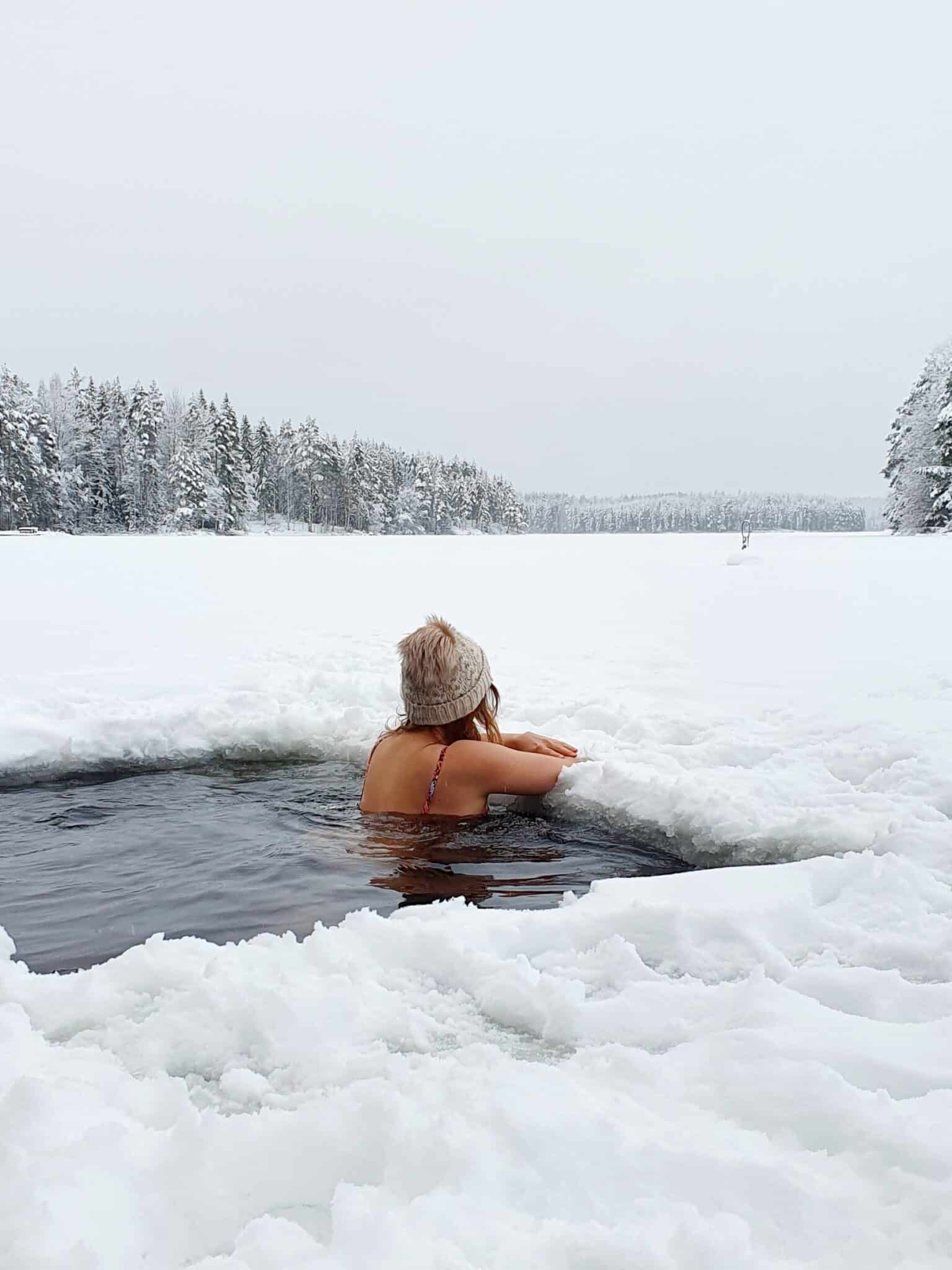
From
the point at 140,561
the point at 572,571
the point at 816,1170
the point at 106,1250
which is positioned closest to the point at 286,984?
the point at 106,1250

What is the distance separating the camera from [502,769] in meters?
4.00

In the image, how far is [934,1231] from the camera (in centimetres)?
129

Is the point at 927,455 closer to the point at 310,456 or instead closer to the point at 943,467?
the point at 943,467

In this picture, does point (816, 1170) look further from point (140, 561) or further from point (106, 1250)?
point (140, 561)

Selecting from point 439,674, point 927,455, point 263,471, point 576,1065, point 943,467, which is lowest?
point 576,1065

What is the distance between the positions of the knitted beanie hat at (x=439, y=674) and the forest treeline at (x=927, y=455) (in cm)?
3893

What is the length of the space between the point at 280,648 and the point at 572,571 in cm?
1415

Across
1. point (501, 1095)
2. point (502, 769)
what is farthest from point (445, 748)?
point (501, 1095)

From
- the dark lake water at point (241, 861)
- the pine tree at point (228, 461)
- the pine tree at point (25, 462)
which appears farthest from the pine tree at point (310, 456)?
the dark lake water at point (241, 861)

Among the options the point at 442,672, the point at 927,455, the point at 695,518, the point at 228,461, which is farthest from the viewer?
the point at 695,518

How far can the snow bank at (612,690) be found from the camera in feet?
12.4

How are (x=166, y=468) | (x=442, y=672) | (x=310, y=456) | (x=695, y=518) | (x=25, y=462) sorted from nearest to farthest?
(x=442, y=672) < (x=25, y=462) < (x=166, y=468) < (x=310, y=456) < (x=695, y=518)

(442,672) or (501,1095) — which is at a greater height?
(442,672)

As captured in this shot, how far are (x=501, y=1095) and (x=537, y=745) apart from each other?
9.18ft
